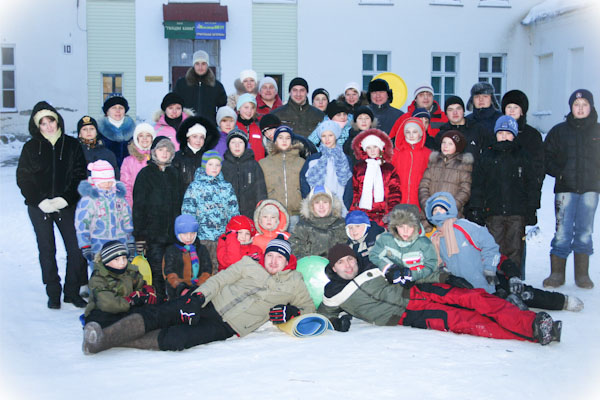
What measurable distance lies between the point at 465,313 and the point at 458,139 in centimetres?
210

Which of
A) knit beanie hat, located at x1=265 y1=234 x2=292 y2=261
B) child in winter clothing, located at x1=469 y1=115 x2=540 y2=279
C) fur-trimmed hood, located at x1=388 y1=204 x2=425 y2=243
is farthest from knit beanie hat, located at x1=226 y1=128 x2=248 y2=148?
child in winter clothing, located at x1=469 y1=115 x2=540 y2=279

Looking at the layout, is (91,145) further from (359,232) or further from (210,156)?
(359,232)

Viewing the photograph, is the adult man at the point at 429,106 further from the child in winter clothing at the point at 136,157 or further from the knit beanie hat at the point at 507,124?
the child in winter clothing at the point at 136,157

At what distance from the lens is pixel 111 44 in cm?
1680

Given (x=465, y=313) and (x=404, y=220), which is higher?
(x=404, y=220)

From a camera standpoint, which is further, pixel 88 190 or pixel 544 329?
pixel 88 190

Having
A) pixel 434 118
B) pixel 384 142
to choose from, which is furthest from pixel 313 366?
pixel 434 118

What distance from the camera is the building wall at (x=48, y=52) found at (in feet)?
54.4

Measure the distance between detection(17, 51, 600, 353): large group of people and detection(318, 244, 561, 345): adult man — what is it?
1cm

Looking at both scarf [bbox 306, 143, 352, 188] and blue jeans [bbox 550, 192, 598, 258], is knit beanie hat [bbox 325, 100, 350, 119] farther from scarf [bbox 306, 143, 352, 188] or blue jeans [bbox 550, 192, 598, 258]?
blue jeans [bbox 550, 192, 598, 258]

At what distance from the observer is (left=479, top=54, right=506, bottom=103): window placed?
1850 cm

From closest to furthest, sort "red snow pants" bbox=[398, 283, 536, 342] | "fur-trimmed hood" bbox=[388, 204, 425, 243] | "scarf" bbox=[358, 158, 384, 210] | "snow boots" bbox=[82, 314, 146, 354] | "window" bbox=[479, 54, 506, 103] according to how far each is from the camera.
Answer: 1. "snow boots" bbox=[82, 314, 146, 354]
2. "red snow pants" bbox=[398, 283, 536, 342]
3. "fur-trimmed hood" bbox=[388, 204, 425, 243]
4. "scarf" bbox=[358, 158, 384, 210]
5. "window" bbox=[479, 54, 506, 103]

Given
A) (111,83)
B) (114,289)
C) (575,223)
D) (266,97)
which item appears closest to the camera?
(114,289)

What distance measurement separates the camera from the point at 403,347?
4.61 metres
